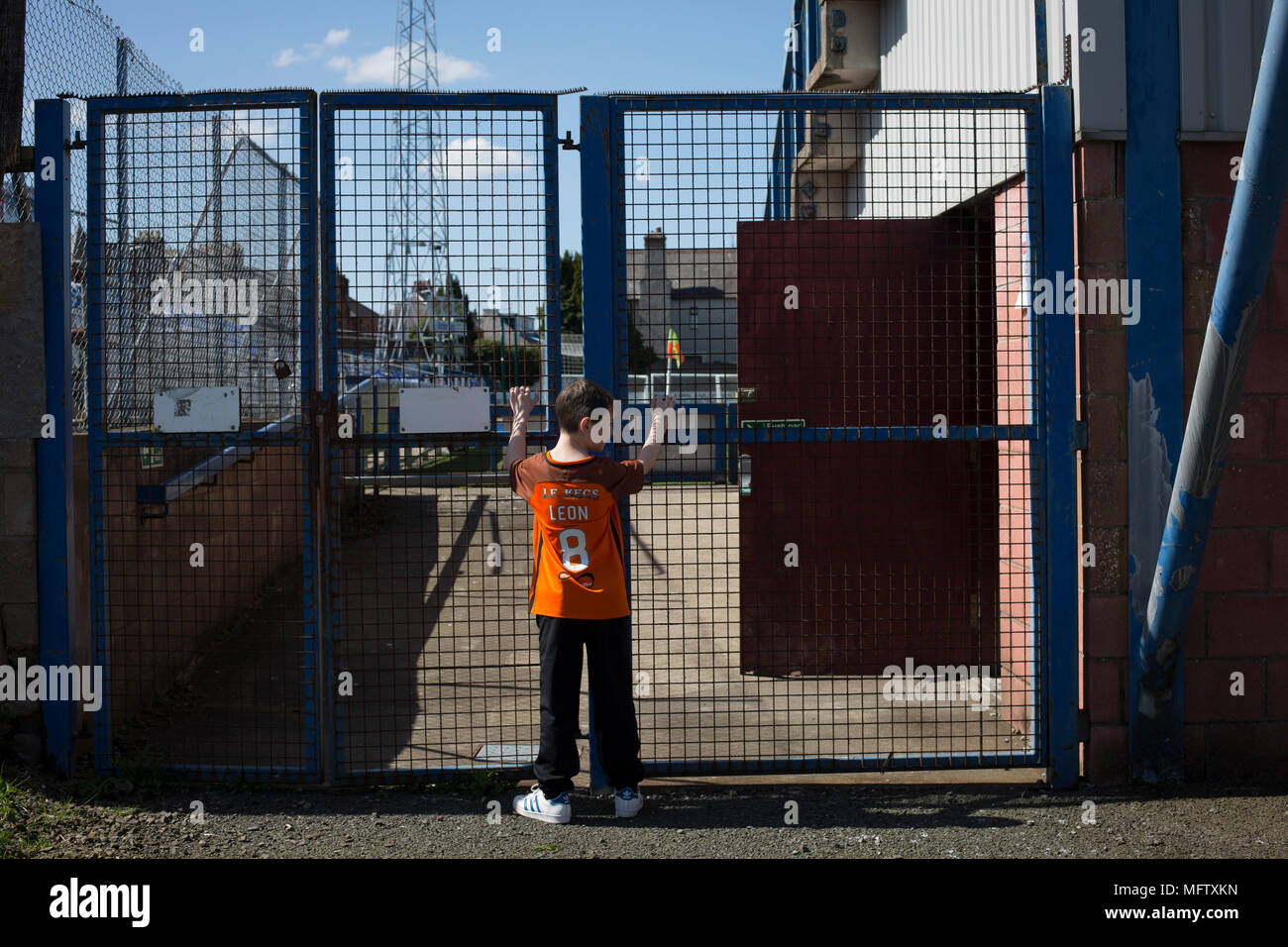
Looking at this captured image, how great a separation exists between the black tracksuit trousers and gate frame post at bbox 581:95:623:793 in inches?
8.5

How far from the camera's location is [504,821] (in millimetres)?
4531

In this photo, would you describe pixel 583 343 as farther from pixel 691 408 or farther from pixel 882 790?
pixel 882 790

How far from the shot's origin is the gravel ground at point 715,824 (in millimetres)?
4254

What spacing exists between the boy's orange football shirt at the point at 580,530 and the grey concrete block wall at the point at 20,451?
2246 mm

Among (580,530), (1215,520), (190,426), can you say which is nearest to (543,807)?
(580,530)

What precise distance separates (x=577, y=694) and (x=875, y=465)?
279 centimetres

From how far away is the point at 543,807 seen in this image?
14.8 feet

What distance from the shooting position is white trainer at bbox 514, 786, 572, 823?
449 centimetres

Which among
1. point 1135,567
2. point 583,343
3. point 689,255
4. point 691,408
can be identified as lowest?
point 1135,567

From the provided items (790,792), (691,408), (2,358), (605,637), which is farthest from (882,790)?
(2,358)

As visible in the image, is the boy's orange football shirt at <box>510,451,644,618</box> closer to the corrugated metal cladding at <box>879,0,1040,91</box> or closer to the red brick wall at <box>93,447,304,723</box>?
the red brick wall at <box>93,447,304,723</box>

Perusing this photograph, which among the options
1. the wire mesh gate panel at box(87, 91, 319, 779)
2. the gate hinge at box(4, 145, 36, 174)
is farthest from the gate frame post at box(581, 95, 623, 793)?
the gate hinge at box(4, 145, 36, 174)

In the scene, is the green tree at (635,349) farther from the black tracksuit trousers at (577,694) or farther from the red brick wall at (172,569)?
the red brick wall at (172,569)
